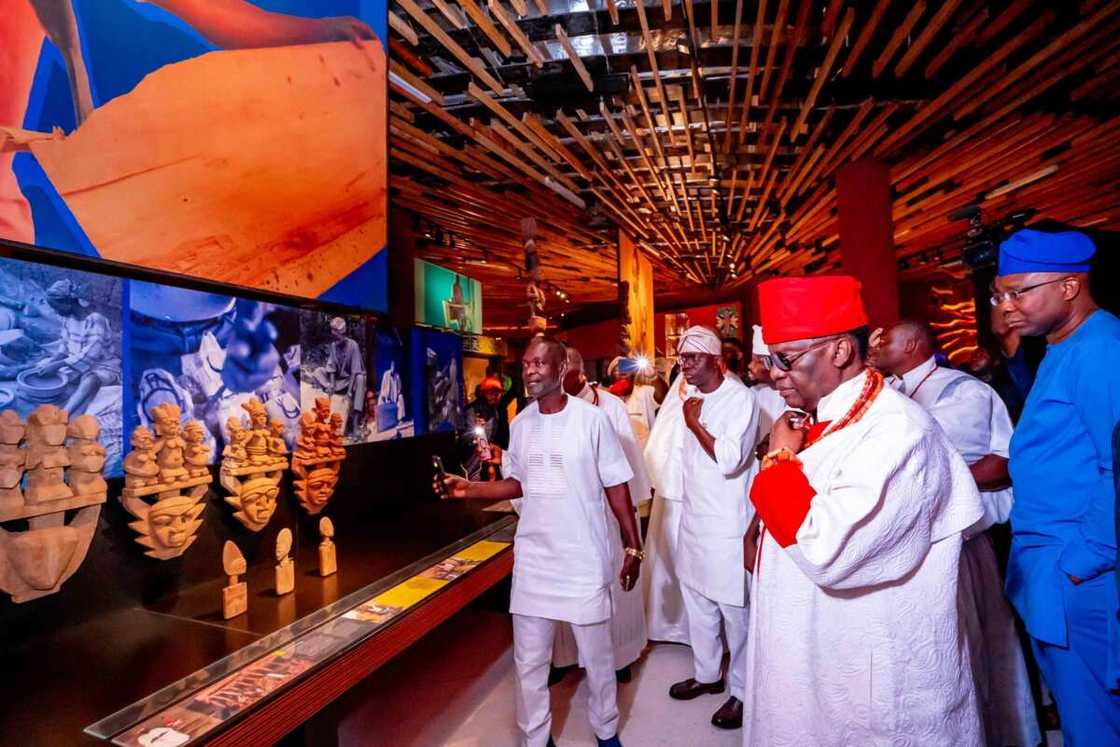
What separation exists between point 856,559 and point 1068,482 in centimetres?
85

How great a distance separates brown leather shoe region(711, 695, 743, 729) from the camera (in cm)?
277

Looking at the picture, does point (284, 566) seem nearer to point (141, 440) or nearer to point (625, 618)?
point (141, 440)

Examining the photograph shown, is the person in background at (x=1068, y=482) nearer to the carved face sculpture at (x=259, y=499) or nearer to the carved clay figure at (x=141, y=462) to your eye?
the carved face sculpture at (x=259, y=499)

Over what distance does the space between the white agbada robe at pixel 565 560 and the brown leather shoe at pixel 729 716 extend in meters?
0.68

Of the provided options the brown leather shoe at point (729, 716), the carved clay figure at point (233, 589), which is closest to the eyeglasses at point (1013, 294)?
the brown leather shoe at point (729, 716)

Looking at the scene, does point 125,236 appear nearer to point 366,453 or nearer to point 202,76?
point 202,76

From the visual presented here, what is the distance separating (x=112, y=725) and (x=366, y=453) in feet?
6.96

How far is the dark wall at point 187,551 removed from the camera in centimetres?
186

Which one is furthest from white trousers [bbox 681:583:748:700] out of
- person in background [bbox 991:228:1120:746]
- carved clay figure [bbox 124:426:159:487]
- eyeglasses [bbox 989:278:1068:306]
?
carved clay figure [bbox 124:426:159:487]

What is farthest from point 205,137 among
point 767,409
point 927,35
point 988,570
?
point 988,570

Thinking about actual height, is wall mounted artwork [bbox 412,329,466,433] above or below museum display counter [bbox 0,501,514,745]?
above

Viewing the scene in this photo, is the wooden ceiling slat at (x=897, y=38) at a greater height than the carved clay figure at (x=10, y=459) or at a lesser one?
greater

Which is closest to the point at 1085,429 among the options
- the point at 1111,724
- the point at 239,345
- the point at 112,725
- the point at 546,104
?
the point at 1111,724

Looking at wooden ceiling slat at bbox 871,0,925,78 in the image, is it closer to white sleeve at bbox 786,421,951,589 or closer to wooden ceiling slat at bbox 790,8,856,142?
wooden ceiling slat at bbox 790,8,856,142
